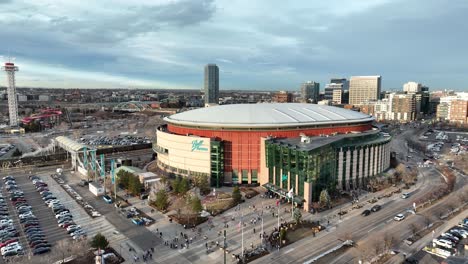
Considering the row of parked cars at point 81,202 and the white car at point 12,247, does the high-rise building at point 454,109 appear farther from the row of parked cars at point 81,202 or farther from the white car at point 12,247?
the white car at point 12,247

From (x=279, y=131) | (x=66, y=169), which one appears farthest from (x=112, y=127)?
(x=279, y=131)

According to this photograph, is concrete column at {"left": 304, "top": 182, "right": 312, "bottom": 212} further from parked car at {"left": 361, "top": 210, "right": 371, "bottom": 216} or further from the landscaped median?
the landscaped median

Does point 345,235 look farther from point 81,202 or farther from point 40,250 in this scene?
point 81,202

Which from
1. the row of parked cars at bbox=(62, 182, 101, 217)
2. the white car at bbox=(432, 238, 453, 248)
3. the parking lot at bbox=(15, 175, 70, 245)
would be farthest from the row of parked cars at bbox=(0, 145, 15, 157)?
the white car at bbox=(432, 238, 453, 248)

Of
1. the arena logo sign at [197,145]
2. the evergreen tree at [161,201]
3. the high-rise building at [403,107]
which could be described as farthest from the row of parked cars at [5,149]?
the high-rise building at [403,107]

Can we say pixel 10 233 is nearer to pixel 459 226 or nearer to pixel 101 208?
pixel 101 208

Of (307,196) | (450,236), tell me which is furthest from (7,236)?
(450,236)

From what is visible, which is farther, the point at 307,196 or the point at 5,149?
the point at 5,149
